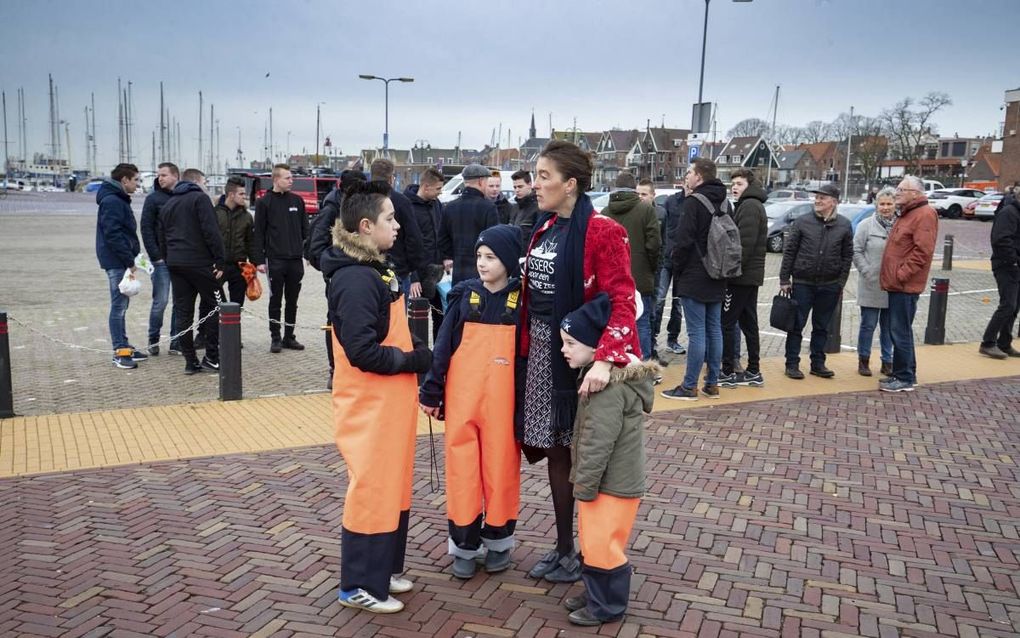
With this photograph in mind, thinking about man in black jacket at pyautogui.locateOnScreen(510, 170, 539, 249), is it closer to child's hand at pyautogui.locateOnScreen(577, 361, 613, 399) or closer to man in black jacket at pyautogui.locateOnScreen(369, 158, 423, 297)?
man in black jacket at pyautogui.locateOnScreen(369, 158, 423, 297)

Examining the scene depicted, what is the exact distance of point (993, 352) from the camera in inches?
376

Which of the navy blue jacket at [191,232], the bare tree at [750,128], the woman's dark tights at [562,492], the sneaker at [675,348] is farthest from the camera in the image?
the bare tree at [750,128]

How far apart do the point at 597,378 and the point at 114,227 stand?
681 cm

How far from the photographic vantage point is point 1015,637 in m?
3.52

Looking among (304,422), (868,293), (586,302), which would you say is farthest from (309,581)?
(868,293)

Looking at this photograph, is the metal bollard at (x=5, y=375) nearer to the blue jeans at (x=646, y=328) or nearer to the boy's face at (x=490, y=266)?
the boy's face at (x=490, y=266)

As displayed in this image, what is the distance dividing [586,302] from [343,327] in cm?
107

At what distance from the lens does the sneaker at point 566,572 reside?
13.0ft

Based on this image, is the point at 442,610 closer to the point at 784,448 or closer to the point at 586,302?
the point at 586,302

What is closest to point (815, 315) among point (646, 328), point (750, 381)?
point (750, 381)

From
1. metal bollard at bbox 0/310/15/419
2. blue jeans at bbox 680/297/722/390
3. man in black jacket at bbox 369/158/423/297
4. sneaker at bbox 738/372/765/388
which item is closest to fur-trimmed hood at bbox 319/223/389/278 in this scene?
man in black jacket at bbox 369/158/423/297

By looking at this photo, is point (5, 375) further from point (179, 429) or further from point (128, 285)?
point (128, 285)

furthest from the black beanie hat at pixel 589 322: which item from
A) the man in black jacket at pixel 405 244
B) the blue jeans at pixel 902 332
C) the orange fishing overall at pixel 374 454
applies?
the blue jeans at pixel 902 332

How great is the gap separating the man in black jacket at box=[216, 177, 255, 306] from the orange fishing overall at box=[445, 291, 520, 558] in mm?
6247
